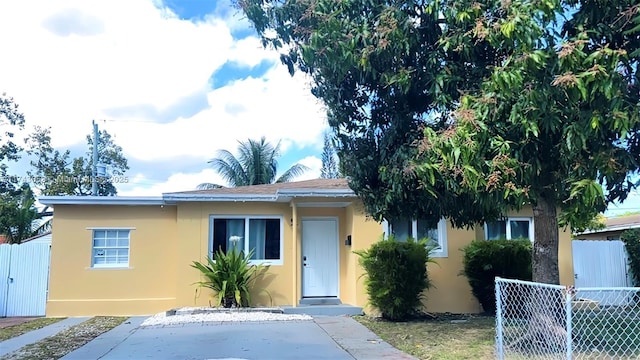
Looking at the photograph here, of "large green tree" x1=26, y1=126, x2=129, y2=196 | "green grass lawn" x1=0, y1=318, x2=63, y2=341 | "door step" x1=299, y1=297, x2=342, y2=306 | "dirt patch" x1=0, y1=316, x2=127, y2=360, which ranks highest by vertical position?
"large green tree" x1=26, y1=126, x2=129, y2=196

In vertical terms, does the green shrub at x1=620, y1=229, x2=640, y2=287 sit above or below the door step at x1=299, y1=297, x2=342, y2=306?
above

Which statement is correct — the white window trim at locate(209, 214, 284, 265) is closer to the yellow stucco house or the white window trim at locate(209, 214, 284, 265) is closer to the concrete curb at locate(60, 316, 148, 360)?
the yellow stucco house

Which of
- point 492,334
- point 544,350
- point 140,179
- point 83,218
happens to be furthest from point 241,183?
point 544,350

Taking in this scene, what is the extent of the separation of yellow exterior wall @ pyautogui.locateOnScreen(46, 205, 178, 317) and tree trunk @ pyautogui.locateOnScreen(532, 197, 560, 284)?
30.8 ft

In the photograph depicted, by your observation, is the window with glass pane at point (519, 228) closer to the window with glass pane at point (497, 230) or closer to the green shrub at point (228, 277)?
the window with glass pane at point (497, 230)

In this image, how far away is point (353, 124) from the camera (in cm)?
793

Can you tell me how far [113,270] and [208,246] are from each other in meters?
2.58

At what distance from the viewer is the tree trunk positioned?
24.5 feet

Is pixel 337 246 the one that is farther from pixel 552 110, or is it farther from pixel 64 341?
pixel 552 110

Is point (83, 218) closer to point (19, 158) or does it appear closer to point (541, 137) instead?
point (541, 137)

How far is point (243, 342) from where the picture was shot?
859cm

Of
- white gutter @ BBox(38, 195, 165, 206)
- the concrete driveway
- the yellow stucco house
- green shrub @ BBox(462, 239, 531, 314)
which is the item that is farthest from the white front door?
white gutter @ BBox(38, 195, 165, 206)

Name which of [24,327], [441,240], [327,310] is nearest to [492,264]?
[441,240]

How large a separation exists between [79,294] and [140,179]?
2180 centimetres
